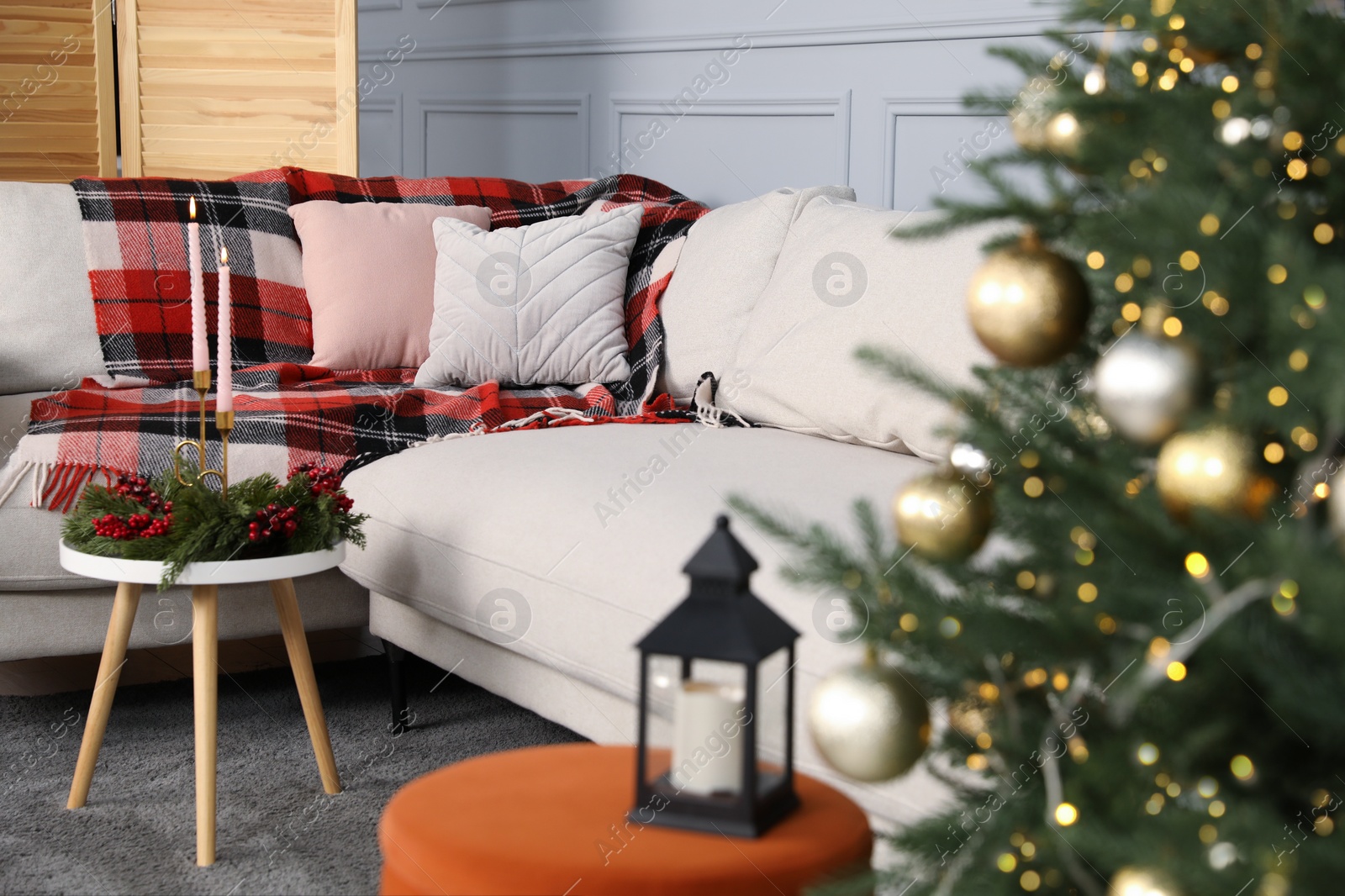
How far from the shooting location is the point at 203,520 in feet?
5.32

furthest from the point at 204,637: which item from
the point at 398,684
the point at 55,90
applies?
the point at 55,90

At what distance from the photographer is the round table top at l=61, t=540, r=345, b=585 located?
5.21ft

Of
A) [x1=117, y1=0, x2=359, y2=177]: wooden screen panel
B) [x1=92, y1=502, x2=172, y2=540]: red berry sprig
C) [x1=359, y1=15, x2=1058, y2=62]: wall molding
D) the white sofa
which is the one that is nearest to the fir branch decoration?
[x1=92, y1=502, x2=172, y2=540]: red berry sprig

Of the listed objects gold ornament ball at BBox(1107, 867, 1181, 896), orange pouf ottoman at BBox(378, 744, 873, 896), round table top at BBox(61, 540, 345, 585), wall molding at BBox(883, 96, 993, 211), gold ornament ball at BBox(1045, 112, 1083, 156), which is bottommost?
round table top at BBox(61, 540, 345, 585)

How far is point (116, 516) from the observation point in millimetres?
1629

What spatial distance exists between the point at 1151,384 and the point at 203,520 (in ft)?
4.28

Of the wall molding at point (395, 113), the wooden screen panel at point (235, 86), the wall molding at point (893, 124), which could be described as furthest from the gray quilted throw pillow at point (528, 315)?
the wall molding at point (395, 113)

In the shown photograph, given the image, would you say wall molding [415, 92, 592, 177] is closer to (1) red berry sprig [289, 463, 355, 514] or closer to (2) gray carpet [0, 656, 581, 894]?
(2) gray carpet [0, 656, 581, 894]

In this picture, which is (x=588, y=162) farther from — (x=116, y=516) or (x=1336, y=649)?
(x=1336, y=649)

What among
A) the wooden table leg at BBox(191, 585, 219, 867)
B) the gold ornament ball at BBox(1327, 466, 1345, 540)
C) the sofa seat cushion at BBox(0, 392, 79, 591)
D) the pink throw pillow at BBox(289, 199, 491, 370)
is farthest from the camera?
the pink throw pillow at BBox(289, 199, 491, 370)

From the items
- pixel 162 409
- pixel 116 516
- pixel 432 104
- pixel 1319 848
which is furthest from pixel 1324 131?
pixel 432 104

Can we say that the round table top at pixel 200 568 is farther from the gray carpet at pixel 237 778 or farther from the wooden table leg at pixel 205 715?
the gray carpet at pixel 237 778

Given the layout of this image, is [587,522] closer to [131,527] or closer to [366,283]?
[131,527]

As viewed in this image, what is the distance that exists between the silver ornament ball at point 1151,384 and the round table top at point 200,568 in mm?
1225
